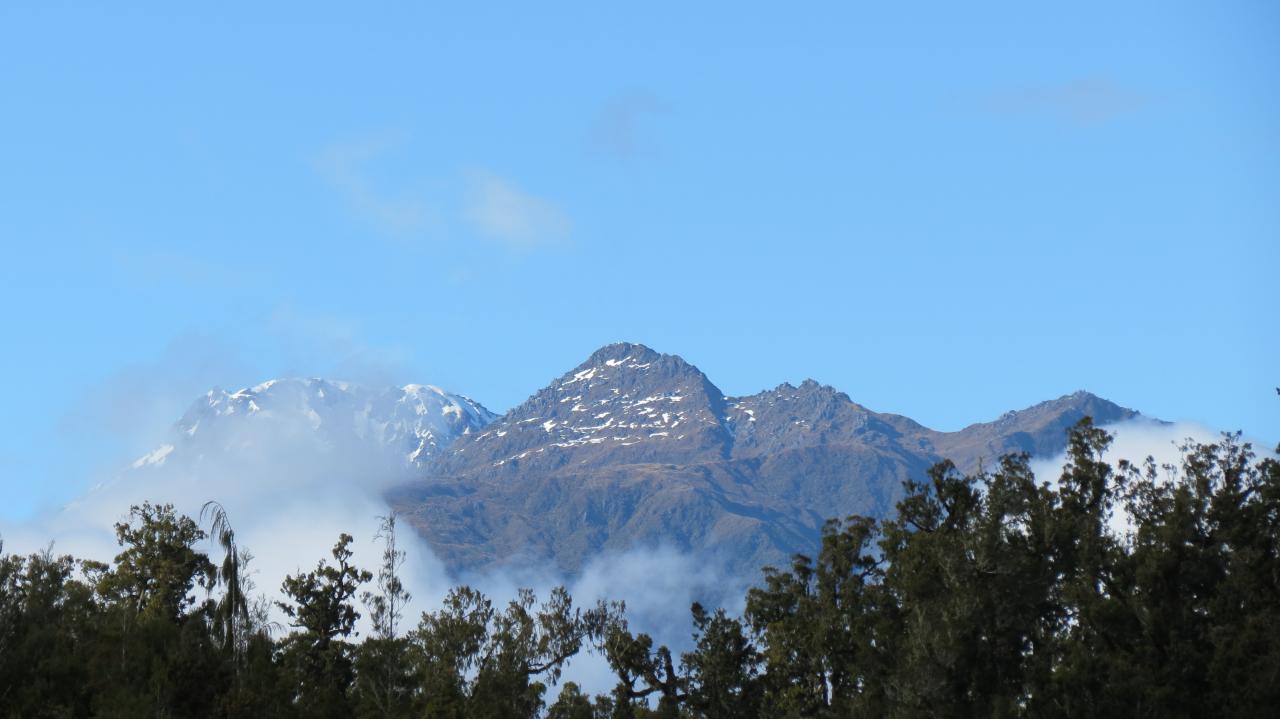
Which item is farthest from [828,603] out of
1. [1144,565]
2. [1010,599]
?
[1144,565]

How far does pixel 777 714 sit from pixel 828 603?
5.57 metres

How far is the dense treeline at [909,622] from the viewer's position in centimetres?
7238

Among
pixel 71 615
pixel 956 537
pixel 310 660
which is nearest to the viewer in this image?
pixel 71 615

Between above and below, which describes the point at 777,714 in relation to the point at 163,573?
below

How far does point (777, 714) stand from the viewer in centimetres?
8056

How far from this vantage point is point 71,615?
236 feet

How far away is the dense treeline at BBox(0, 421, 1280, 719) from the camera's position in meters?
72.4

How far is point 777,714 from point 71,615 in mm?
31251

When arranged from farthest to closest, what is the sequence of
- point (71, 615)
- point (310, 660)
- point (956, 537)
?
point (310, 660), point (956, 537), point (71, 615)

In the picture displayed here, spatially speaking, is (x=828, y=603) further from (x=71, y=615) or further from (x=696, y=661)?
(x=71, y=615)

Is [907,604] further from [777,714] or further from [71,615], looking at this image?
[71,615]

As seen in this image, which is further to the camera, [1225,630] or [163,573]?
[163,573]

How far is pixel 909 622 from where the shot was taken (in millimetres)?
75562

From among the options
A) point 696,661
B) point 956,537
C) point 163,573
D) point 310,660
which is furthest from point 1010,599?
point 163,573
